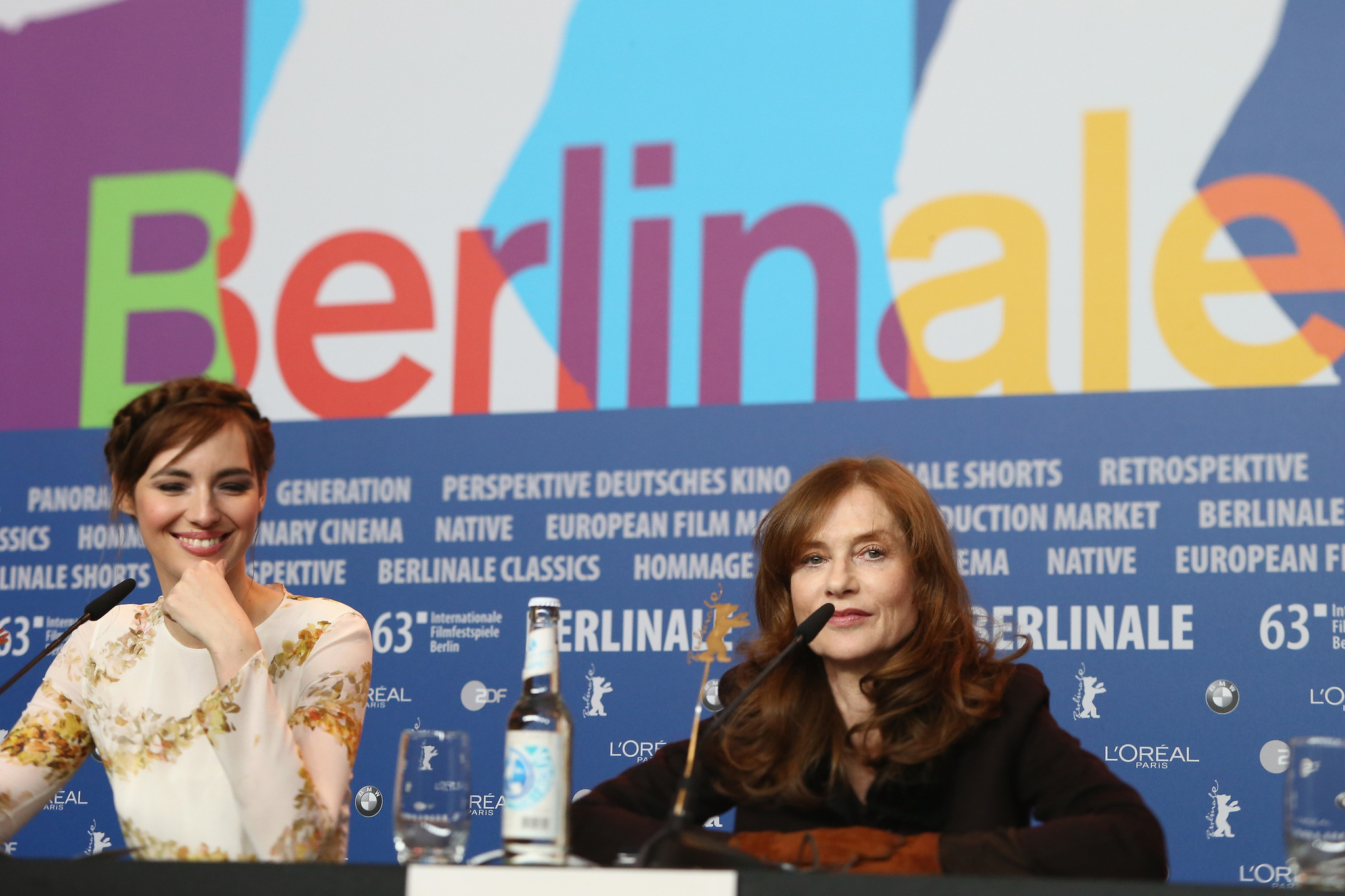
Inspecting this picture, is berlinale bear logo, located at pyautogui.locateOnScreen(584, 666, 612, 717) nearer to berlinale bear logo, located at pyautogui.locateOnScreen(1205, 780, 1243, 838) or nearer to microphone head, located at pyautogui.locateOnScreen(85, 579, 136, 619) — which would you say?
berlinale bear logo, located at pyautogui.locateOnScreen(1205, 780, 1243, 838)

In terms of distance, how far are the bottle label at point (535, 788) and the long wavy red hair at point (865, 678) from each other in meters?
0.46

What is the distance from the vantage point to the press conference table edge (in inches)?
40.4

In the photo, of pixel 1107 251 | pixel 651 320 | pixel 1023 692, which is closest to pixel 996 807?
pixel 1023 692

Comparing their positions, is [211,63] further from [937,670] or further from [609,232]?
[937,670]

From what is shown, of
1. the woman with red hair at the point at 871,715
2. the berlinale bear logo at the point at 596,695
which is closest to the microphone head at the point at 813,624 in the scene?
the woman with red hair at the point at 871,715

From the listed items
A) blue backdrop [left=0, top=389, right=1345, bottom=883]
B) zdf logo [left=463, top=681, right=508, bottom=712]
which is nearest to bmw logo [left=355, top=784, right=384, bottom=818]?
blue backdrop [left=0, top=389, right=1345, bottom=883]

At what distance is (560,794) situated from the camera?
1.29m

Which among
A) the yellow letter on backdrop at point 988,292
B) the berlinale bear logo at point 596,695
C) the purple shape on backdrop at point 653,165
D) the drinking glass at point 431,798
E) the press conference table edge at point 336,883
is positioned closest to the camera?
the press conference table edge at point 336,883

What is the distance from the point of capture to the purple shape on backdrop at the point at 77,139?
3.30 m

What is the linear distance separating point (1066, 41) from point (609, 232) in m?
0.98

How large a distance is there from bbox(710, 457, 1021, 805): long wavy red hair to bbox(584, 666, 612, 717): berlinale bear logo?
1.06 metres

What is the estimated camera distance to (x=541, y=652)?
4.41 ft

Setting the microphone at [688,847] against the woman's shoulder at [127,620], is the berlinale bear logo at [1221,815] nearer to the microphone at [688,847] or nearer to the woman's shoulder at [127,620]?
the microphone at [688,847]

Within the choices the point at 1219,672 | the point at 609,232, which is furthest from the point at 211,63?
the point at 1219,672
